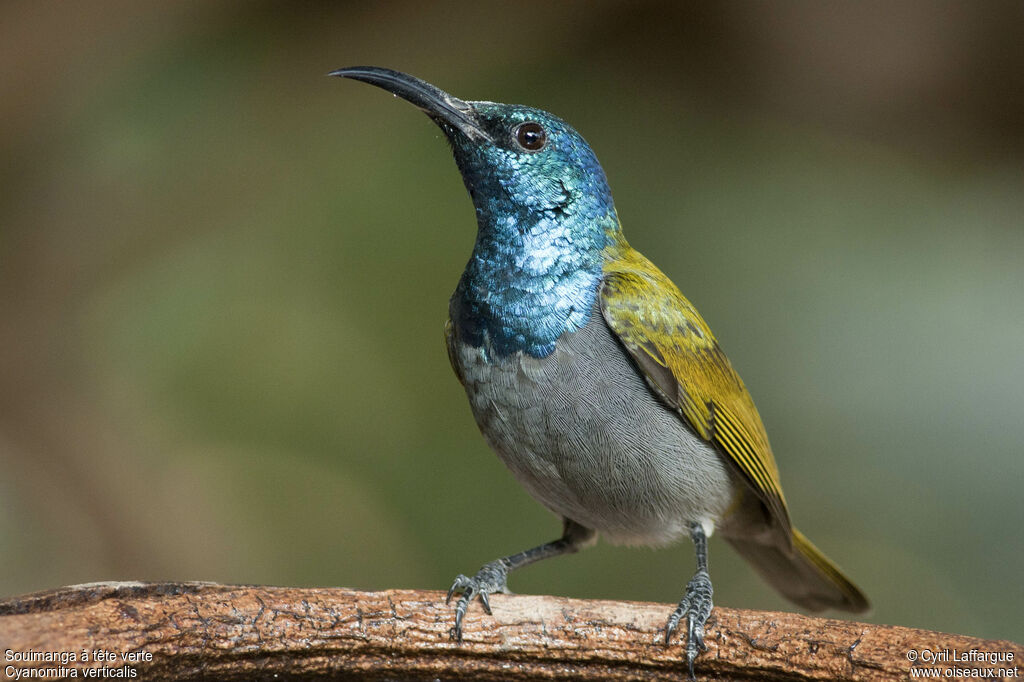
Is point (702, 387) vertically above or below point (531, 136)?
below

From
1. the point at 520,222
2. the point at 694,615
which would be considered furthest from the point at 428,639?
the point at 520,222

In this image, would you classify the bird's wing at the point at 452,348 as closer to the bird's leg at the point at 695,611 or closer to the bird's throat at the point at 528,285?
the bird's throat at the point at 528,285

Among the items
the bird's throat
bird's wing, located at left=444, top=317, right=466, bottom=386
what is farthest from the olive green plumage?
bird's wing, located at left=444, top=317, right=466, bottom=386

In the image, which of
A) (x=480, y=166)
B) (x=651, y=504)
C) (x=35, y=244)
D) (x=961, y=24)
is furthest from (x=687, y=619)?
(x=35, y=244)

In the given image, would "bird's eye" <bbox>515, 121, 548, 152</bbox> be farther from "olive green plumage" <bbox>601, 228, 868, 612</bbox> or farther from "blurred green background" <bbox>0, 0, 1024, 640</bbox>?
"blurred green background" <bbox>0, 0, 1024, 640</bbox>

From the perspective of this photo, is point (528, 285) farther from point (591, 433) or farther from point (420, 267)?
point (420, 267)

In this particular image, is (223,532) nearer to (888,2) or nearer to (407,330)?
(407,330)

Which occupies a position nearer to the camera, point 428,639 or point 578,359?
point 428,639
